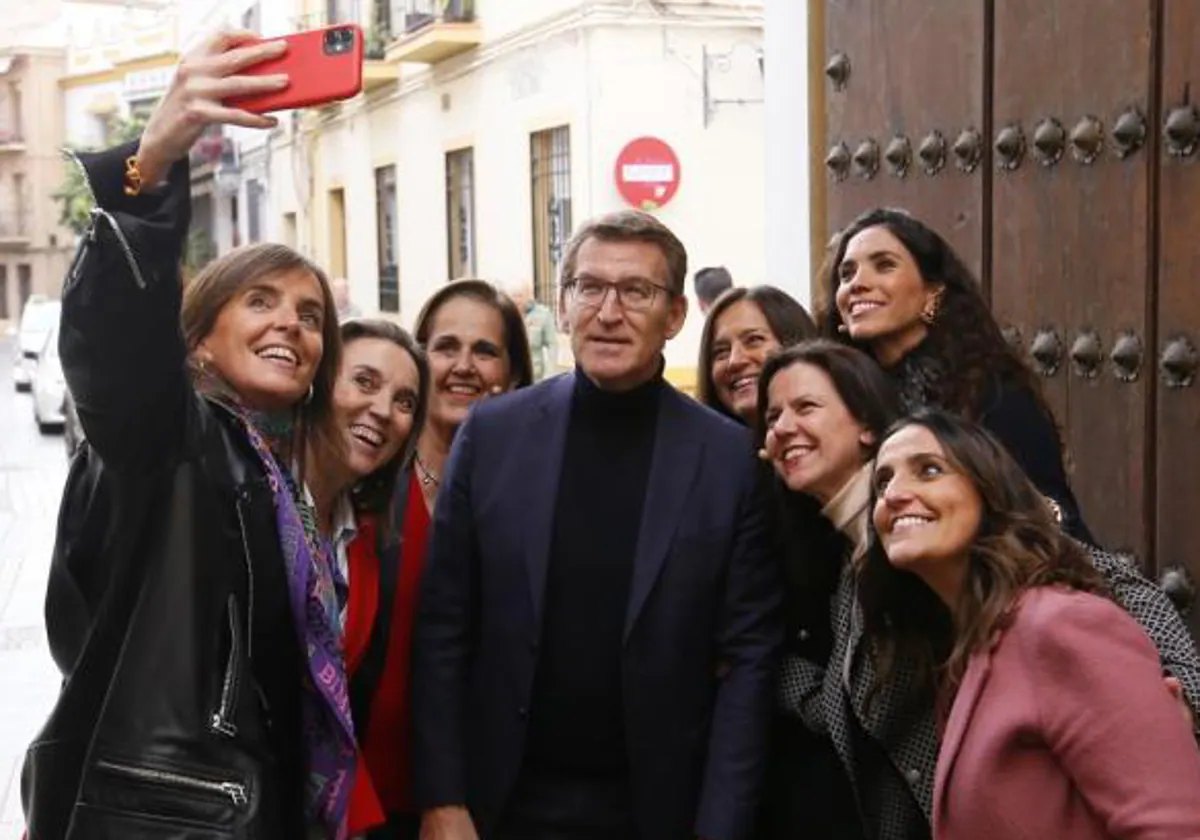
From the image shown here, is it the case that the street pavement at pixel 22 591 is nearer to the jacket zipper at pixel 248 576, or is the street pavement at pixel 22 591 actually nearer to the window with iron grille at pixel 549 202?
the jacket zipper at pixel 248 576

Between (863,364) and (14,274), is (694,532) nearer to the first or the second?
(863,364)

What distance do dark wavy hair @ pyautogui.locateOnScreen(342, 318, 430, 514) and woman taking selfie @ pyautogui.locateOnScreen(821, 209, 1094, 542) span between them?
901 millimetres

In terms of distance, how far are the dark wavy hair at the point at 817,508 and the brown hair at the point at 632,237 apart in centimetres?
25

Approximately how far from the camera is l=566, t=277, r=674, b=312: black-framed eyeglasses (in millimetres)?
3041

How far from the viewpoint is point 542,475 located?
122 inches

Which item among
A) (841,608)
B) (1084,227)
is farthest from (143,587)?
(1084,227)

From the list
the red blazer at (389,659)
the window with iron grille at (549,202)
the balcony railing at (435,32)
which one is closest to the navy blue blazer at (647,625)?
the red blazer at (389,659)

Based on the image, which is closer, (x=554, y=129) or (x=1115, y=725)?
(x=1115, y=725)

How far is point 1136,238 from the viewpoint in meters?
3.73

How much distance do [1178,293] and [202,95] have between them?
7.56 feet

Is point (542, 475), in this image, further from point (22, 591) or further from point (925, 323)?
point (22, 591)

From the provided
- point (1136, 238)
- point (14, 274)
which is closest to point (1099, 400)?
point (1136, 238)

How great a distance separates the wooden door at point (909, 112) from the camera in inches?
172

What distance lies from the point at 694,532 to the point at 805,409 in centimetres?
30
